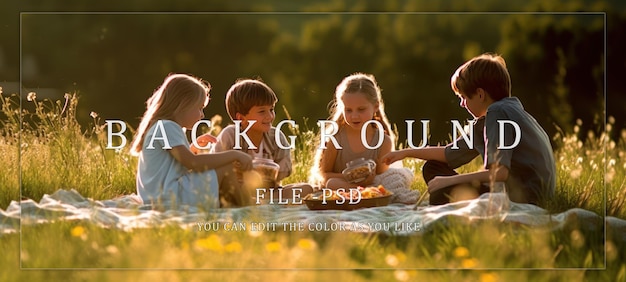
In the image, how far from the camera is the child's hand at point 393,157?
4883 millimetres

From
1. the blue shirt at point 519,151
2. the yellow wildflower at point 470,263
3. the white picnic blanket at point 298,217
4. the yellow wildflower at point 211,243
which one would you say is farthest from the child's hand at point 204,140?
the yellow wildflower at point 470,263

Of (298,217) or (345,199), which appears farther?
(345,199)

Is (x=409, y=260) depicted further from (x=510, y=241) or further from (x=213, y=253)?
(x=213, y=253)

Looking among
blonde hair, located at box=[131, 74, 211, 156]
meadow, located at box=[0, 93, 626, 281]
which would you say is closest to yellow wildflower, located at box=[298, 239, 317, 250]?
meadow, located at box=[0, 93, 626, 281]

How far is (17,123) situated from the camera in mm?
5098

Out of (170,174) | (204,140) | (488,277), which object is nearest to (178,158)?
(170,174)

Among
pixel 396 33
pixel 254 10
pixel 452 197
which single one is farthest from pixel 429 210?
pixel 254 10

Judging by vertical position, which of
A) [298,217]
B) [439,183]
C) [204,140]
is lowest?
[298,217]

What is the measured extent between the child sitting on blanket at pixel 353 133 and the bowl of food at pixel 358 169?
0.02m

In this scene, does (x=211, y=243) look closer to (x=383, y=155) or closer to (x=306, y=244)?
(x=306, y=244)

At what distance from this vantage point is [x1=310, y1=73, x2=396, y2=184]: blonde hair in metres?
4.92

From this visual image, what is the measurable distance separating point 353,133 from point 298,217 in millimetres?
542

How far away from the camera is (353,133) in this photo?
195 inches

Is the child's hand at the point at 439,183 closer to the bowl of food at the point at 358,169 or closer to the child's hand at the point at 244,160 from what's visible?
the bowl of food at the point at 358,169
